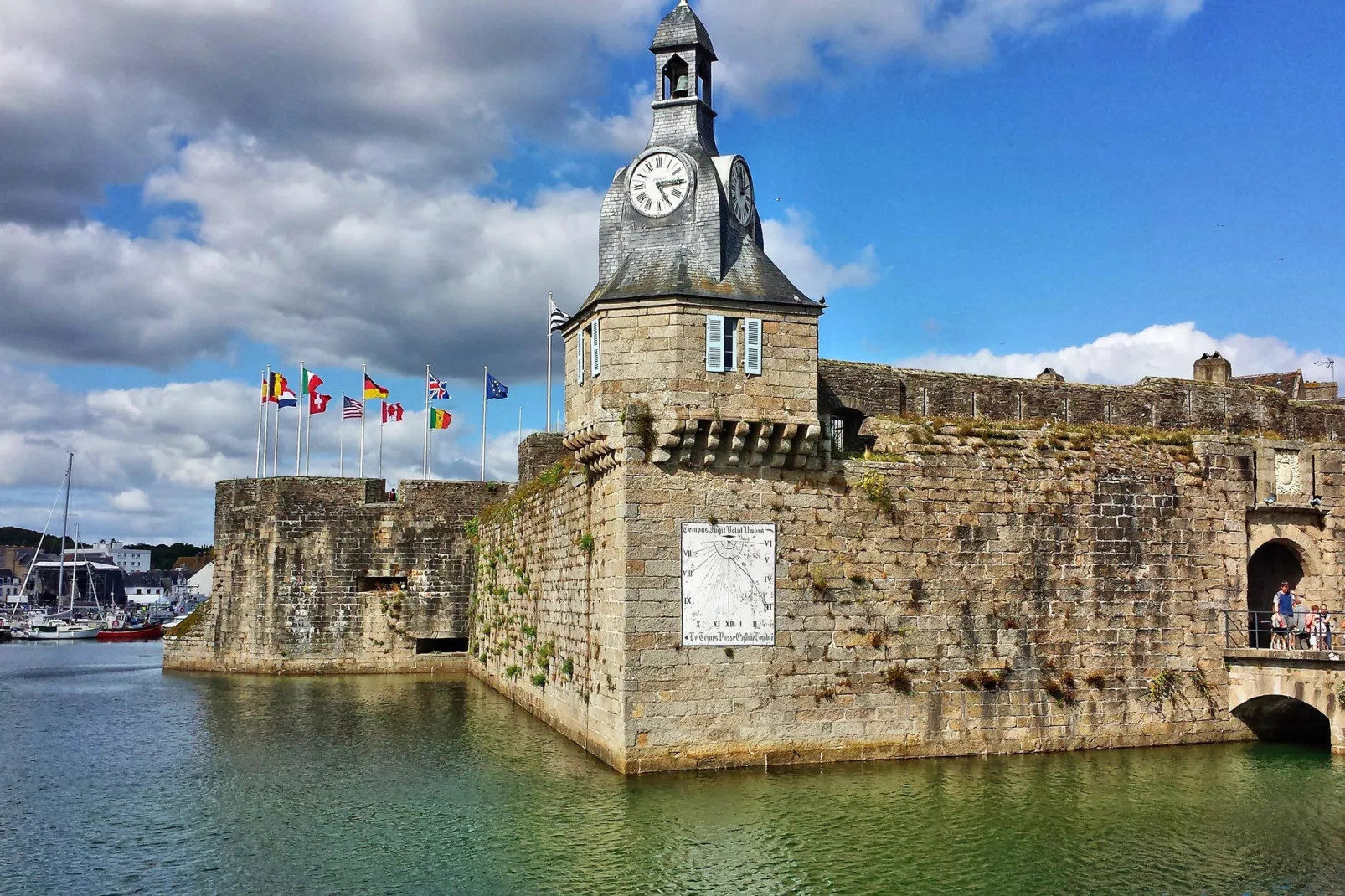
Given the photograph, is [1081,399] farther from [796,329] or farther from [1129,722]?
[796,329]

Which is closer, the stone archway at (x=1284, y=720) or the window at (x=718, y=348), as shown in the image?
the window at (x=718, y=348)

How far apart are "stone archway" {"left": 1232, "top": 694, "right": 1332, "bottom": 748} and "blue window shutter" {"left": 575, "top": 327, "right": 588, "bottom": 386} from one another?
45.4 feet

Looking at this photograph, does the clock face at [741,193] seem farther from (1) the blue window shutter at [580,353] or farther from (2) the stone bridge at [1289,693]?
(2) the stone bridge at [1289,693]

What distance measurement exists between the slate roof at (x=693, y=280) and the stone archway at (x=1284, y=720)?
37.8 ft

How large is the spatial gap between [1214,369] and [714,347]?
639 inches

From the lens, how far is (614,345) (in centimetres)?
1833

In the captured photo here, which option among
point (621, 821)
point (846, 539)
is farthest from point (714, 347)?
point (621, 821)

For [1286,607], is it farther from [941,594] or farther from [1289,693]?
[941,594]

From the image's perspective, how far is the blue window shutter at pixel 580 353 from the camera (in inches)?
766

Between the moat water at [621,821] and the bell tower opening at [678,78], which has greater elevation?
the bell tower opening at [678,78]

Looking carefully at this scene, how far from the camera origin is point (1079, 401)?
82.7 feet

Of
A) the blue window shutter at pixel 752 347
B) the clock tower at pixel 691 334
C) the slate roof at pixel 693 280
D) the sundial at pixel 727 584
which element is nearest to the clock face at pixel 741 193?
the clock tower at pixel 691 334

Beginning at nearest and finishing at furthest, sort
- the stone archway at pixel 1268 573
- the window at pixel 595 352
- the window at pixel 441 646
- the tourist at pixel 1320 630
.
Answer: the window at pixel 595 352
the tourist at pixel 1320 630
the stone archway at pixel 1268 573
the window at pixel 441 646

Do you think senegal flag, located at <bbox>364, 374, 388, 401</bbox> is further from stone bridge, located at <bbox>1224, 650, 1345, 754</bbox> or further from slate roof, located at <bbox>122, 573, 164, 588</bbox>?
slate roof, located at <bbox>122, 573, 164, 588</bbox>
